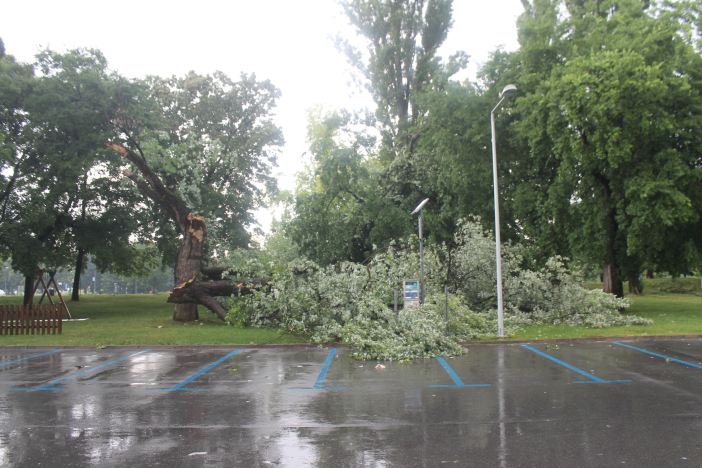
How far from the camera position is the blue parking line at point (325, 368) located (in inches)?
363

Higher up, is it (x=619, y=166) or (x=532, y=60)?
(x=532, y=60)

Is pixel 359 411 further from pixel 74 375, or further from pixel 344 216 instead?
pixel 344 216

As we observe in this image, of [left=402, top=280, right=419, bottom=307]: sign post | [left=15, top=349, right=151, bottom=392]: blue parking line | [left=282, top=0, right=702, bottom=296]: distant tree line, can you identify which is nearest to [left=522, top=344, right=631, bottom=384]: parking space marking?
[left=402, top=280, right=419, bottom=307]: sign post

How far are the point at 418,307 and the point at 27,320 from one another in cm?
→ 1320

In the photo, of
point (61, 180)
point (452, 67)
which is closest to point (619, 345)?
point (452, 67)

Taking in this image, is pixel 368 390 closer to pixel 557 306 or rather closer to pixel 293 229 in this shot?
pixel 557 306

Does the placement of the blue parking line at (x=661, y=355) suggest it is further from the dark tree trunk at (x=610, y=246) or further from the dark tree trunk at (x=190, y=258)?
the dark tree trunk at (x=190, y=258)

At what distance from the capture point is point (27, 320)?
17922mm

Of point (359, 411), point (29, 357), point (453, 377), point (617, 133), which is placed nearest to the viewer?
point (359, 411)

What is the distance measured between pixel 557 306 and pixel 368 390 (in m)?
13.5

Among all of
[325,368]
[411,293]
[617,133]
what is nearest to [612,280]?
[617,133]

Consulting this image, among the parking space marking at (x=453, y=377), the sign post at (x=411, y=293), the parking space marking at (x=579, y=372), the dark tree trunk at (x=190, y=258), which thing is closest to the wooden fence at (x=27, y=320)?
the dark tree trunk at (x=190, y=258)

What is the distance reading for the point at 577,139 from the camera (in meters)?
20.8

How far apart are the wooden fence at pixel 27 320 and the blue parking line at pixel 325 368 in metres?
10.4
